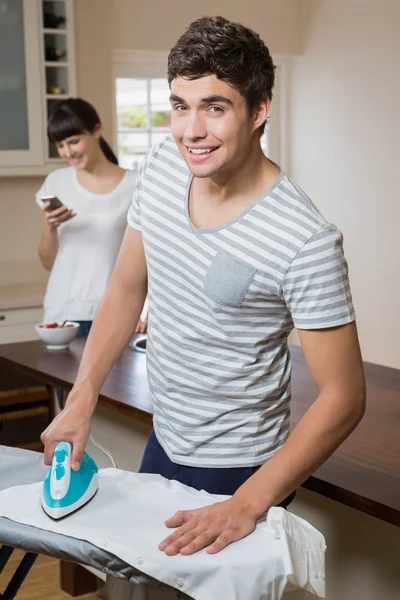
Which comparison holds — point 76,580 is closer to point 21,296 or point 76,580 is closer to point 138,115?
point 21,296

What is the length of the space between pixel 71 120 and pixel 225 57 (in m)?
1.80

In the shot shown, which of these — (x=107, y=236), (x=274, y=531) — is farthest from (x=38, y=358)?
(x=274, y=531)

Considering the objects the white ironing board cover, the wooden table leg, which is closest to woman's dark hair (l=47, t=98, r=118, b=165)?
the wooden table leg

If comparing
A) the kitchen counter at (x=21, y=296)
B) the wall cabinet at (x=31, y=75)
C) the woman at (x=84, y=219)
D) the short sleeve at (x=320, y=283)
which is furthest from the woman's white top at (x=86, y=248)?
the short sleeve at (x=320, y=283)

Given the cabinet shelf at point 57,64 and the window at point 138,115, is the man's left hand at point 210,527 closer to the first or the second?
the cabinet shelf at point 57,64

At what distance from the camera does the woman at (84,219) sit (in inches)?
120

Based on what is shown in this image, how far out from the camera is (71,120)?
305 centimetres

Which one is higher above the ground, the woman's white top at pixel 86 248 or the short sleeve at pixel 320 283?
the short sleeve at pixel 320 283

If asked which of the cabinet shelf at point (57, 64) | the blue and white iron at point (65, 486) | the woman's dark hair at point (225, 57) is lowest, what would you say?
the blue and white iron at point (65, 486)

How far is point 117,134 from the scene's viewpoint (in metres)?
5.02

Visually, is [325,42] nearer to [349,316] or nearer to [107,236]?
[107,236]

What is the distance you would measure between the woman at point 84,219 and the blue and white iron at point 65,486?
1.58m

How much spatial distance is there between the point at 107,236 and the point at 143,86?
222cm

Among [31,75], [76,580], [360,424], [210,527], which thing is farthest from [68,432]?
[31,75]
